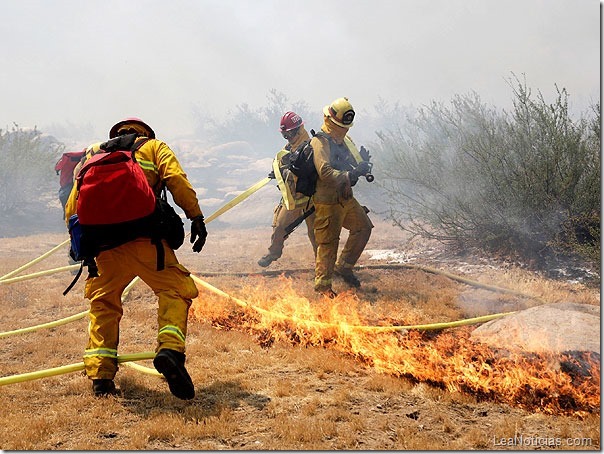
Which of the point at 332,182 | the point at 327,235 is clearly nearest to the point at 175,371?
the point at 327,235

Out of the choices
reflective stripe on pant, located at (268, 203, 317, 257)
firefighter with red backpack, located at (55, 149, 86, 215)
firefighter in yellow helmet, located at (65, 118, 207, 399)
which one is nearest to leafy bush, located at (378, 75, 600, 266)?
reflective stripe on pant, located at (268, 203, 317, 257)

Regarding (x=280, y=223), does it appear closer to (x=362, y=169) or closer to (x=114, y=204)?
(x=362, y=169)

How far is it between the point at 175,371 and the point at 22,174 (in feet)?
62.6

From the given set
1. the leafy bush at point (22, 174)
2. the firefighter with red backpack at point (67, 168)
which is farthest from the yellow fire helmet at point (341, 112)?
the leafy bush at point (22, 174)

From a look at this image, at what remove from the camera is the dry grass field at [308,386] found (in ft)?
8.17

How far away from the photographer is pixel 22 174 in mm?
18625

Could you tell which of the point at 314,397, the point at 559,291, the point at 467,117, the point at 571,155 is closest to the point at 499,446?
the point at 314,397

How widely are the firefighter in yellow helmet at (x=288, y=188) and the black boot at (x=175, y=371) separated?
11.0 feet

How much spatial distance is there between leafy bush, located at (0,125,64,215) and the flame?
645 inches

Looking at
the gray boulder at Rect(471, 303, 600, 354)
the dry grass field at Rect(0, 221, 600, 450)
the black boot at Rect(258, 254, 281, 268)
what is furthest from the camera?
the black boot at Rect(258, 254, 281, 268)

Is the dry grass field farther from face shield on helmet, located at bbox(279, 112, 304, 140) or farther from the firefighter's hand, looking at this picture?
face shield on helmet, located at bbox(279, 112, 304, 140)

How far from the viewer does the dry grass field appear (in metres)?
2.49

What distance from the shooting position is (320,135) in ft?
17.7

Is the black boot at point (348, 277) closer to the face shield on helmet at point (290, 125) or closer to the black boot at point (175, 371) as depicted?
the face shield on helmet at point (290, 125)
